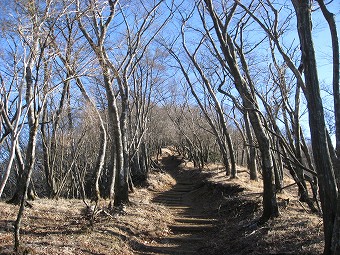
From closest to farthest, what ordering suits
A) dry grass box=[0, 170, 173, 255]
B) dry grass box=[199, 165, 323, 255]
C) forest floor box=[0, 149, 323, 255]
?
dry grass box=[199, 165, 323, 255] < forest floor box=[0, 149, 323, 255] < dry grass box=[0, 170, 173, 255]

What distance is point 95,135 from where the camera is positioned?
77.5 feet

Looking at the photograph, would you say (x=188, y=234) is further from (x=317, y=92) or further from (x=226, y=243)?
(x=317, y=92)

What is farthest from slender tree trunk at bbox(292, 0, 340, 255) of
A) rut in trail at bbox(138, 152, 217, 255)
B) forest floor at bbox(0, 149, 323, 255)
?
rut in trail at bbox(138, 152, 217, 255)

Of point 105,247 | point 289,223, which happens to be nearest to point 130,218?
point 105,247

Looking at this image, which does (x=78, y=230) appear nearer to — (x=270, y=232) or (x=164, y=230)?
(x=164, y=230)

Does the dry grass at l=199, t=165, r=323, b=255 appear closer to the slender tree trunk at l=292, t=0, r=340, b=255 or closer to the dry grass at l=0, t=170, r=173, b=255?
the slender tree trunk at l=292, t=0, r=340, b=255

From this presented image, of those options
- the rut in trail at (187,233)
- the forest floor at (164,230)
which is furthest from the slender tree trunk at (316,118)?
the rut in trail at (187,233)

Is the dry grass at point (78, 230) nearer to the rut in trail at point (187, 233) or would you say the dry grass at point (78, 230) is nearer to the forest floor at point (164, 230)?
the forest floor at point (164, 230)

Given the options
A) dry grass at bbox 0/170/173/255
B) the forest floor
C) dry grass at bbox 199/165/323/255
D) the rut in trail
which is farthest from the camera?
the rut in trail

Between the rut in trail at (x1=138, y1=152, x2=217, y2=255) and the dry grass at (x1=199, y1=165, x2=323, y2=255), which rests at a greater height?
the dry grass at (x1=199, y1=165, x2=323, y2=255)

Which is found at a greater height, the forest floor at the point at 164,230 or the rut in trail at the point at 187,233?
the forest floor at the point at 164,230

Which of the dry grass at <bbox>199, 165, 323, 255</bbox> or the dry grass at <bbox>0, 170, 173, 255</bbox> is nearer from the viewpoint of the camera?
the dry grass at <bbox>199, 165, 323, 255</bbox>

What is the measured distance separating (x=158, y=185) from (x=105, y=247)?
17325mm

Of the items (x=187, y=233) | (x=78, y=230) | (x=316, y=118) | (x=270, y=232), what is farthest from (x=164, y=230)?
(x=316, y=118)
